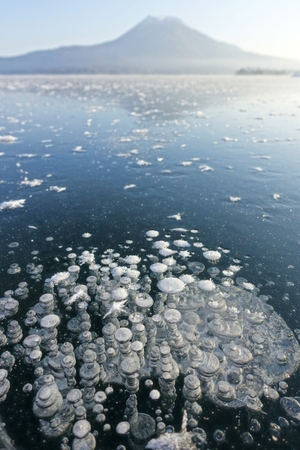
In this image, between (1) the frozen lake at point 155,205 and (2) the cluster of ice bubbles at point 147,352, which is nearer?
(2) the cluster of ice bubbles at point 147,352

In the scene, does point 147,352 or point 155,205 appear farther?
point 155,205

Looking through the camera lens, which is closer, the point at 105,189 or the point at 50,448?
the point at 50,448

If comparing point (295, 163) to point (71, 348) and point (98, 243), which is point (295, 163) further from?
point (71, 348)

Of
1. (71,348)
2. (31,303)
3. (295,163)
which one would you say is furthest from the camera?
(295,163)

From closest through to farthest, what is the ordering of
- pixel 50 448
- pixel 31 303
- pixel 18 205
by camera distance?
1. pixel 50 448
2. pixel 31 303
3. pixel 18 205

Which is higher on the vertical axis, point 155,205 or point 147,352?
point 155,205

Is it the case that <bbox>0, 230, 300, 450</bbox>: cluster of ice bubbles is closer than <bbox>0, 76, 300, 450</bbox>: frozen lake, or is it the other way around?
<bbox>0, 230, 300, 450</bbox>: cluster of ice bubbles

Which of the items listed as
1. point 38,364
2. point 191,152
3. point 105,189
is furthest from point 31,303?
point 191,152

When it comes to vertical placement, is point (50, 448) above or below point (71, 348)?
below
